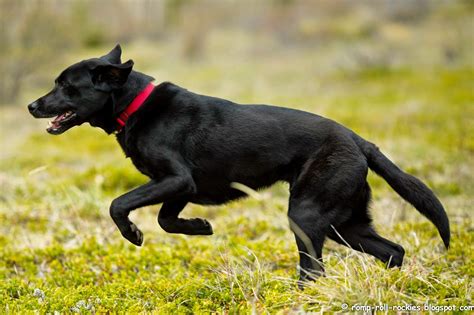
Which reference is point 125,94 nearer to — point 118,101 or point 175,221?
point 118,101

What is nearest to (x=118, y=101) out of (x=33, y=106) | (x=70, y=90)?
(x=70, y=90)

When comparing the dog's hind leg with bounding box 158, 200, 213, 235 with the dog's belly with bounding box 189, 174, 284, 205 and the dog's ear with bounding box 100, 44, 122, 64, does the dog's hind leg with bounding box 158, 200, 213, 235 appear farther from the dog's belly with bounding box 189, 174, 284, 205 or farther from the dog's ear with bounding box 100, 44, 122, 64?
the dog's ear with bounding box 100, 44, 122, 64

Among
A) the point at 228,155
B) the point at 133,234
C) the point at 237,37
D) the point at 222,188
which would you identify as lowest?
the point at 133,234

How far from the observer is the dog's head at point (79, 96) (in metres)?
4.39

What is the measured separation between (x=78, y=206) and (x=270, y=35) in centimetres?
2561

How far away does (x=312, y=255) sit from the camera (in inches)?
160

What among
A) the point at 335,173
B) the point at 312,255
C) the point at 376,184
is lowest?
the point at 376,184

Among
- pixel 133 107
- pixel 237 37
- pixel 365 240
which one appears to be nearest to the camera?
pixel 133 107

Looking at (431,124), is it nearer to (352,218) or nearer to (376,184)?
(376,184)

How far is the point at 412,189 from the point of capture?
4312mm

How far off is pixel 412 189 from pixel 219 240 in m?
2.16

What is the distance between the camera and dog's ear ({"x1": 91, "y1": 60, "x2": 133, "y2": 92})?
4.36 meters

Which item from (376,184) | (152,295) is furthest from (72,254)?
(376,184)

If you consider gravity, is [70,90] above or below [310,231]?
above
